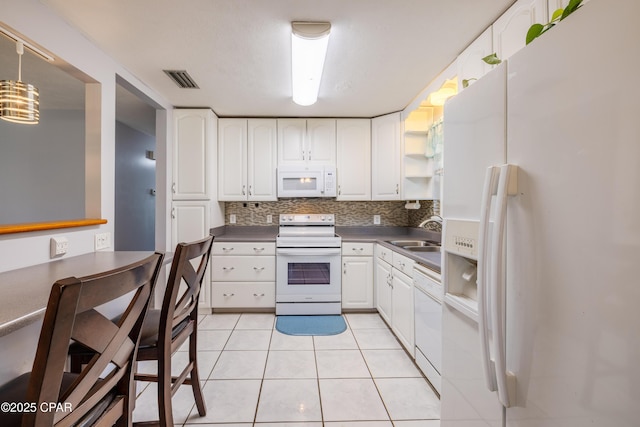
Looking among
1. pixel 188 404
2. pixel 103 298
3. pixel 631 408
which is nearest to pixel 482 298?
pixel 631 408

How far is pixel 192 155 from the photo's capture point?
3131mm

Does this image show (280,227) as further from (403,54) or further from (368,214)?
(403,54)

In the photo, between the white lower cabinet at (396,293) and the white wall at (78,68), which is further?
the white lower cabinet at (396,293)

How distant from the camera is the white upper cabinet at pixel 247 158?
3.38 metres

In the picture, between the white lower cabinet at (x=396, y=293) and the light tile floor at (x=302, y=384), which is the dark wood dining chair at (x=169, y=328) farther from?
the white lower cabinet at (x=396, y=293)

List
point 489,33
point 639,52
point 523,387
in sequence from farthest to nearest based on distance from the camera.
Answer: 1. point 489,33
2. point 523,387
3. point 639,52

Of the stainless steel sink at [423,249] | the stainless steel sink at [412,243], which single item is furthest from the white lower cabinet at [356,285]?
the stainless steel sink at [423,249]

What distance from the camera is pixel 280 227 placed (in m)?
3.55

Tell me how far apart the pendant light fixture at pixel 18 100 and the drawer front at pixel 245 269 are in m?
1.98

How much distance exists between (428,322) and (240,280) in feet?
6.70

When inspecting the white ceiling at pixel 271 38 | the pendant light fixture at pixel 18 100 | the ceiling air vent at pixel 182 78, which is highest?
the ceiling air vent at pixel 182 78

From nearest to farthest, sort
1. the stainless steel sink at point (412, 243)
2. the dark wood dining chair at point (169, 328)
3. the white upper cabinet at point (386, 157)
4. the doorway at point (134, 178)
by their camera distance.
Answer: the dark wood dining chair at point (169, 328) → the stainless steel sink at point (412, 243) → the white upper cabinet at point (386, 157) → the doorway at point (134, 178)

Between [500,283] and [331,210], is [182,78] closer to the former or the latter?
[331,210]

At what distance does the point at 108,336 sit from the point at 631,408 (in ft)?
→ 3.64
